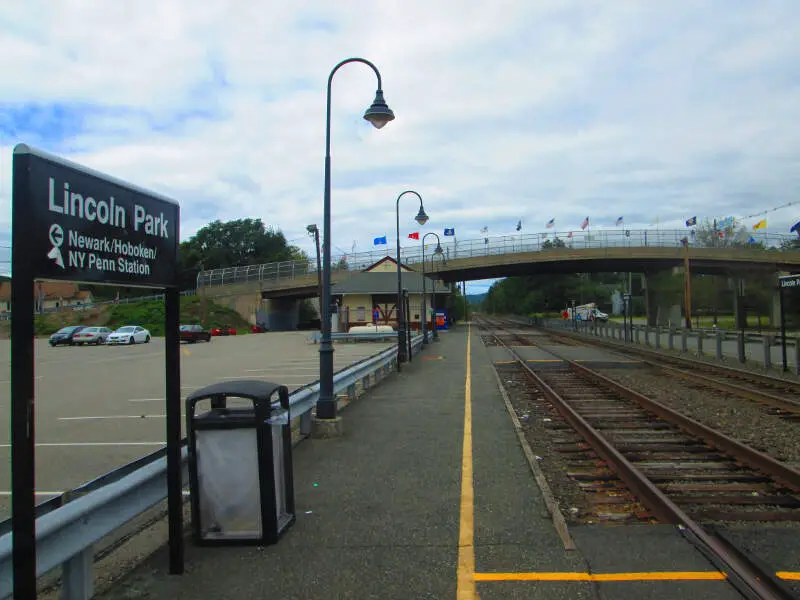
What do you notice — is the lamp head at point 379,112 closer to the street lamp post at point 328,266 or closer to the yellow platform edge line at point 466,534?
the street lamp post at point 328,266

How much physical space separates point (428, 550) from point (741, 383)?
14.0 metres

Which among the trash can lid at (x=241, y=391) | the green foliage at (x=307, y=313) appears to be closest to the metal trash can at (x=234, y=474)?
the trash can lid at (x=241, y=391)

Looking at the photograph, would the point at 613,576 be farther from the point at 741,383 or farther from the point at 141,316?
the point at 141,316

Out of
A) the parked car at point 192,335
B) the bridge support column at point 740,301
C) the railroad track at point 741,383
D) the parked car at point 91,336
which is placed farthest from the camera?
the parked car at point 192,335

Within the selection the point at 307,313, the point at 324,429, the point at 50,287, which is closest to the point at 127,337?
the point at 50,287

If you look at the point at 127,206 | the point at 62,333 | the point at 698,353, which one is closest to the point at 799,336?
the point at 698,353

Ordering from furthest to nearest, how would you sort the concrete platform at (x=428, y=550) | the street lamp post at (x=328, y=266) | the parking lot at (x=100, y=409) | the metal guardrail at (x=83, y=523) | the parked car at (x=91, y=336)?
the parked car at (x=91, y=336), the street lamp post at (x=328, y=266), the parking lot at (x=100, y=409), the concrete platform at (x=428, y=550), the metal guardrail at (x=83, y=523)

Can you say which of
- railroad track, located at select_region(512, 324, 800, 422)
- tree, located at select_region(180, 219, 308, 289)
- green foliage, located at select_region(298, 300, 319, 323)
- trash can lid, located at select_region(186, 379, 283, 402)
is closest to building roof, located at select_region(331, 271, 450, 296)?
green foliage, located at select_region(298, 300, 319, 323)

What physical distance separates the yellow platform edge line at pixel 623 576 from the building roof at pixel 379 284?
5229 centimetres

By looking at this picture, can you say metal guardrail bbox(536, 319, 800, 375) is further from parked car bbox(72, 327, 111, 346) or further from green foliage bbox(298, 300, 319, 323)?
green foliage bbox(298, 300, 319, 323)

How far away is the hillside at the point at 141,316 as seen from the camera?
64.9 metres

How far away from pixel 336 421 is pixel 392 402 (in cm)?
395

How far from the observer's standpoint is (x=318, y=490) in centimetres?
646

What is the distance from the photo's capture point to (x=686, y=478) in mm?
7004
